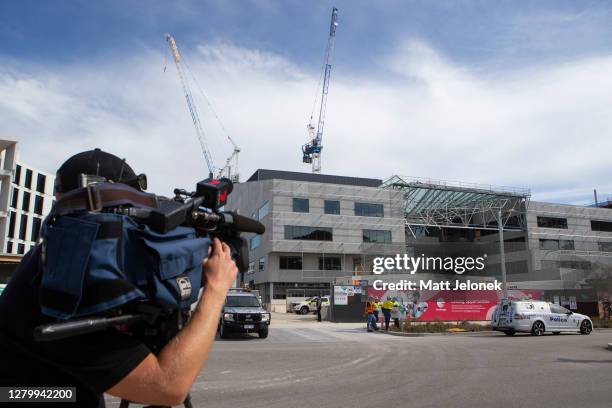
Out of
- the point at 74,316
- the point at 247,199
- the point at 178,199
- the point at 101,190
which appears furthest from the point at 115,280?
the point at 247,199

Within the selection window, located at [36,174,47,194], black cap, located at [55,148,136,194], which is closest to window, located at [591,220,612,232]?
window, located at [36,174,47,194]

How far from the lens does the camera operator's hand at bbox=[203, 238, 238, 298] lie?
1580 millimetres

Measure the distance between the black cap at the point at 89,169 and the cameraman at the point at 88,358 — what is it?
0.31 meters

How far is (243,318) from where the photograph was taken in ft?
61.6

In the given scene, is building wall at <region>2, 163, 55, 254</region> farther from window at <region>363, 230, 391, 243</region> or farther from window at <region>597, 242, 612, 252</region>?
window at <region>597, 242, 612, 252</region>

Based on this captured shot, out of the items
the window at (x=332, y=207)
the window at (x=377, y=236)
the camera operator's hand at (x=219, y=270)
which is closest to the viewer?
the camera operator's hand at (x=219, y=270)

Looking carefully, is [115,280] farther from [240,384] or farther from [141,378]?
[240,384]

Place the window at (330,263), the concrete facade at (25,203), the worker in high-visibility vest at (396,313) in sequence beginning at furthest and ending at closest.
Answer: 1. the window at (330,263)
2. the concrete facade at (25,203)
3. the worker in high-visibility vest at (396,313)

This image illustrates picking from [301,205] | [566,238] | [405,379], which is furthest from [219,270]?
[566,238]

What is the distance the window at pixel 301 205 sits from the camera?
2308 inches

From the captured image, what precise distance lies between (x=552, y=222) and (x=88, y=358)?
249 ft

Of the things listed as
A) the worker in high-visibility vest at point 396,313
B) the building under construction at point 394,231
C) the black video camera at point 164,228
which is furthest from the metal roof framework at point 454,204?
the black video camera at point 164,228

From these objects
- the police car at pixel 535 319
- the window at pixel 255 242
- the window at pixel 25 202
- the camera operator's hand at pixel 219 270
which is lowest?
the police car at pixel 535 319

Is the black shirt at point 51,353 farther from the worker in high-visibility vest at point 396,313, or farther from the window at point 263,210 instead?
the window at point 263,210
